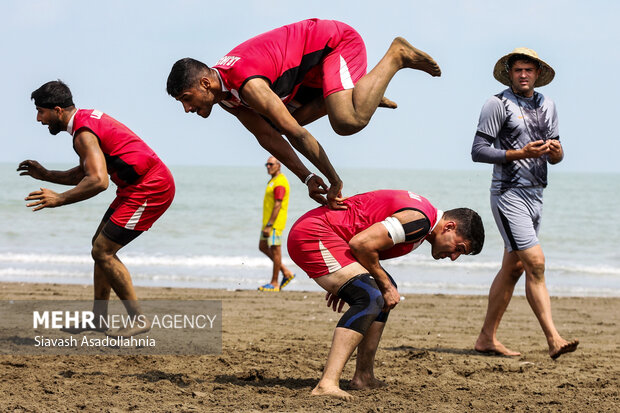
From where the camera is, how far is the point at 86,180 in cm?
642

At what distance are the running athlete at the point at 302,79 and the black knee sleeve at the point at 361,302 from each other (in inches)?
21.7

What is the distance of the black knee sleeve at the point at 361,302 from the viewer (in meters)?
5.01

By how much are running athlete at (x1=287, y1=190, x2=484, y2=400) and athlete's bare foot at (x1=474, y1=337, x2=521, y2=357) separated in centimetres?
235

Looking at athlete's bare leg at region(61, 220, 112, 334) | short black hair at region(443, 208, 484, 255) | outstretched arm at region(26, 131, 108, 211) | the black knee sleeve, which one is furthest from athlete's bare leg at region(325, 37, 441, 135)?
athlete's bare leg at region(61, 220, 112, 334)

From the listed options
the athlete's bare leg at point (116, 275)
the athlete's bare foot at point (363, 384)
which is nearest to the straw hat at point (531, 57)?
the athlete's bare foot at point (363, 384)

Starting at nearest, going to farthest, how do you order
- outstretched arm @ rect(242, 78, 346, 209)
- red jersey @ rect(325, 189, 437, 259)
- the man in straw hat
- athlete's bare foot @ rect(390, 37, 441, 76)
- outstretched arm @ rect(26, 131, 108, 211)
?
outstretched arm @ rect(242, 78, 346, 209) < red jersey @ rect(325, 189, 437, 259) < athlete's bare foot @ rect(390, 37, 441, 76) < outstretched arm @ rect(26, 131, 108, 211) < the man in straw hat

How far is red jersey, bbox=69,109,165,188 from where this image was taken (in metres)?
6.82

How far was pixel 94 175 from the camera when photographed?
21.2 feet

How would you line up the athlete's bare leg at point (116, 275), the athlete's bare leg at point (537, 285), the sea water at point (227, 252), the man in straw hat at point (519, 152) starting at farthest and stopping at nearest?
the sea water at point (227, 252) < the athlete's bare leg at point (116, 275) < the man in straw hat at point (519, 152) < the athlete's bare leg at point (537, 285)

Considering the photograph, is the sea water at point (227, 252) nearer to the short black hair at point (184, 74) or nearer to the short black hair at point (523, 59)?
the short black hair at point (523, 59)

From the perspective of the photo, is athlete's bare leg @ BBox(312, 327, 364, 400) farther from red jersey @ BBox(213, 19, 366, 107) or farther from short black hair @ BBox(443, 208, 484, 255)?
red jersey @ BBox(213, 19, 366, 107)

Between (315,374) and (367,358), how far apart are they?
759 millimetres

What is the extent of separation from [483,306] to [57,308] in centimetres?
586

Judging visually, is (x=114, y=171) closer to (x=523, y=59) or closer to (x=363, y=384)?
(x=363, y=384)
